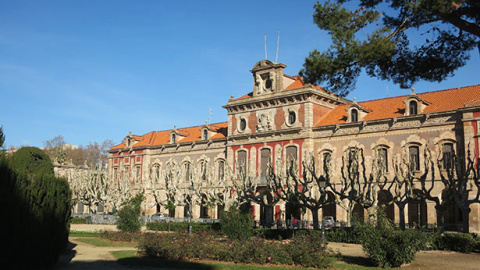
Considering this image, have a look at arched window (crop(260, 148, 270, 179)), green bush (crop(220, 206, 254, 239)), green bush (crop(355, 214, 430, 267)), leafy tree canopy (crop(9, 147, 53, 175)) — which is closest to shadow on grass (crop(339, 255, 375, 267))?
green bush (crop(355, 214, 430, 267))

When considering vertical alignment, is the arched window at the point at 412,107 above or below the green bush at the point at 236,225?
above

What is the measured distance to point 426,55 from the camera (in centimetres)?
1381

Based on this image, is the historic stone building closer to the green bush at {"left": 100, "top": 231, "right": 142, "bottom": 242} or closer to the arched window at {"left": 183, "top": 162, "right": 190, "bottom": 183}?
the arched window at {"left": 183, "top": 162, "right": 190, "bottom": 183}

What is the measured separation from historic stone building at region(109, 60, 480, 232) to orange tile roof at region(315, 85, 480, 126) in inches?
3.1

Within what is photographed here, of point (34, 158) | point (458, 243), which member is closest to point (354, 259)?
point (458, 243)

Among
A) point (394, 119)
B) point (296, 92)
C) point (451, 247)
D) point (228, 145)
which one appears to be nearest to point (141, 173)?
point (228, 145)

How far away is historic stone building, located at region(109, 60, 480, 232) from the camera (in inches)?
1328

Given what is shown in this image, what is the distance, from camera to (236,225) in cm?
2319

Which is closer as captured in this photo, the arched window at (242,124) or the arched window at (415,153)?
the arched window at (415,153)

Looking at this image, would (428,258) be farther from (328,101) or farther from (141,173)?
(141,173)

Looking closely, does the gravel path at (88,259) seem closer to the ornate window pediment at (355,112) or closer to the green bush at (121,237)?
the green bush at (121,237)

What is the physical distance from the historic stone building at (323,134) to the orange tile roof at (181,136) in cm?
18

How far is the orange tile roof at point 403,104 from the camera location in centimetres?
3488

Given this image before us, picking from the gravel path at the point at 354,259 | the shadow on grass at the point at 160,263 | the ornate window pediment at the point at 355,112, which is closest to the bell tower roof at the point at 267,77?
the ornate window pediment at the point at 355,112
